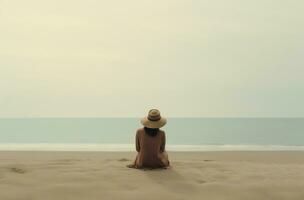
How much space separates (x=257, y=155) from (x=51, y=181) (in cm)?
920

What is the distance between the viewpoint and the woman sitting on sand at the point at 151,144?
661 centimetres

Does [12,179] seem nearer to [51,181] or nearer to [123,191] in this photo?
[51,181]

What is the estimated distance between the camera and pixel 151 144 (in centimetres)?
664

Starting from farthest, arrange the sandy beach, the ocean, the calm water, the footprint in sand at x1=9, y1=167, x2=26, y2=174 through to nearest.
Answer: the calm water → the ocean → the footprint in sand at x1=9, y1=167, x2=26, y2=174 → the sandy beach

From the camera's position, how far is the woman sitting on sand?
6.61 meters

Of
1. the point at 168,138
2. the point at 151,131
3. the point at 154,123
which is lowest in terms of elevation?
the point at 168,138

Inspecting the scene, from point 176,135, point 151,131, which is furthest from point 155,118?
point 176,135

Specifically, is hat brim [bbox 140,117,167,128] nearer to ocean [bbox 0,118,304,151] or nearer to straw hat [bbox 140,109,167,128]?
straw hat [bbox 140,109,167,128]

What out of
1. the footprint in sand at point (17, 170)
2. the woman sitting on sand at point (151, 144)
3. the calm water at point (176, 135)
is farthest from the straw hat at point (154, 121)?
the calm water at point (176, 135)

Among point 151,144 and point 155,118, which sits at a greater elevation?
point 155,118

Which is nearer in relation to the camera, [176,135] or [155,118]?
[155,118]

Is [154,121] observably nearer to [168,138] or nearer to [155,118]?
[155,118]

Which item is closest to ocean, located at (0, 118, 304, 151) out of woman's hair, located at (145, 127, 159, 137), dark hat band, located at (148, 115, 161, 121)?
woman's hair, located at (145, 127, 159, 137)

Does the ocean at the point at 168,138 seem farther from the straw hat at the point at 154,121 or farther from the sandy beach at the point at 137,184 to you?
the sandy beach at the point at 137,184
